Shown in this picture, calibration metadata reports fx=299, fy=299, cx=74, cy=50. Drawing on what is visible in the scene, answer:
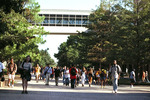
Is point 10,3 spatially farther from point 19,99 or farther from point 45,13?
point 45,13

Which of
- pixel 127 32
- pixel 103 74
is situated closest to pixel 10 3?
pixel 103 74

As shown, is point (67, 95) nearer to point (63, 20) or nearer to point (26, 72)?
point (26, 72)

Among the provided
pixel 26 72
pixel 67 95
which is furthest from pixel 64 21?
pixel 67 95

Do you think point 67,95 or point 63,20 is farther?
point 63,20

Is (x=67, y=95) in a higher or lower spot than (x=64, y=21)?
lower

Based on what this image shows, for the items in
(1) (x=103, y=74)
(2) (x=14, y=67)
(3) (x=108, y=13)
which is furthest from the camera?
(3) (x=108, y=13)

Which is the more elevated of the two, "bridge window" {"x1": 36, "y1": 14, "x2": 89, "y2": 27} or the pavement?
"bridge window" {"x1": 36, "y1": 14, "x2": 89, "y2": 27}

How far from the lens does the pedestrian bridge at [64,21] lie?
2468 inches

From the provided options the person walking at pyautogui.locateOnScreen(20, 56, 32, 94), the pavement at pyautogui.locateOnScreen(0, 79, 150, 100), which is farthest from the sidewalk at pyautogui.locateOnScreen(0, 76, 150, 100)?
the person walking at pyautogui.locateOnScreen(20, 56, 32, 94)

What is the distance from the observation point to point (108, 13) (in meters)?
44.9

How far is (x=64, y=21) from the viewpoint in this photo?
6394 centimetres

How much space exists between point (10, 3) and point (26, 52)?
23.3 meters

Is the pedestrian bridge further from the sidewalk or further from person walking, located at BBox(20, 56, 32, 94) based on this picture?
person walking, located at BBox(20, 56, 32, 94)

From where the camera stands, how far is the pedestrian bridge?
206ft
